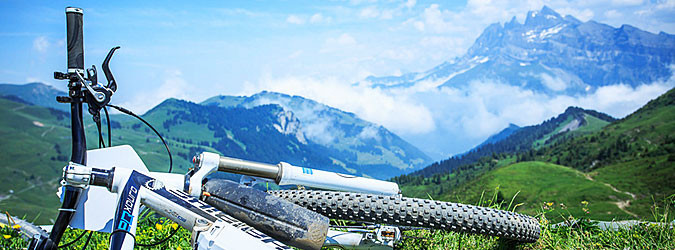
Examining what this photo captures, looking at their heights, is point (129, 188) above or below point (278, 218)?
above

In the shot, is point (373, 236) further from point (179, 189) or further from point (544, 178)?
point (544, 178)

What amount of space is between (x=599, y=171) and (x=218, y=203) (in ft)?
455

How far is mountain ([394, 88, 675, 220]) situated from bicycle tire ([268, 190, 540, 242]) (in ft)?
238

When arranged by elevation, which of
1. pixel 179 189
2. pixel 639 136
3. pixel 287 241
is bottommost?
pixel 639 136

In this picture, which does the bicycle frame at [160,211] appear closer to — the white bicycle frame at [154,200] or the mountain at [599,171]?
the white bicycle frame at [154,200]

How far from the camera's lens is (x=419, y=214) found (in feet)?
12.9

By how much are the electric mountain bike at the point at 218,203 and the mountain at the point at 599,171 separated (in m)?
72.5

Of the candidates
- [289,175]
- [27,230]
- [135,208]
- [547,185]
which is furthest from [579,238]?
[547,185]

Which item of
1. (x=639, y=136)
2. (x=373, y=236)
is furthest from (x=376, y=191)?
(x=639, y=136)

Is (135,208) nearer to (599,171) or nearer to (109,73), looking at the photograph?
(109,73)

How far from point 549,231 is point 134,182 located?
13.9 ft

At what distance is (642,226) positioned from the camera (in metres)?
4.84

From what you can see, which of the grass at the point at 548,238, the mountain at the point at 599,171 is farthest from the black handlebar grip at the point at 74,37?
the mountain at the point at 599,171

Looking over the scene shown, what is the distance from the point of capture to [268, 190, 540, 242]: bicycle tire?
3.94m
